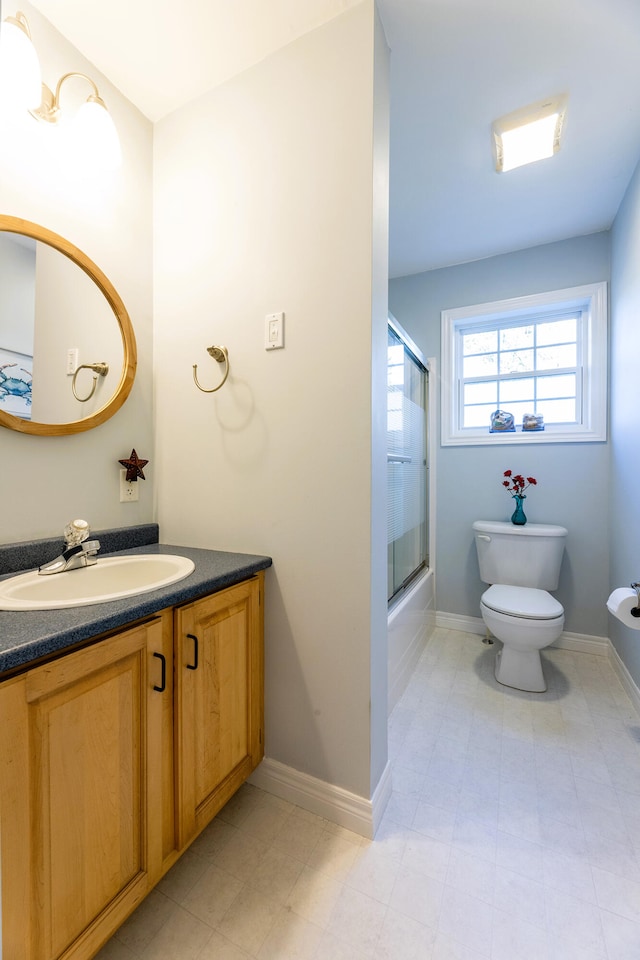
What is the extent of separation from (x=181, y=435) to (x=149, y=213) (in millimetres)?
905

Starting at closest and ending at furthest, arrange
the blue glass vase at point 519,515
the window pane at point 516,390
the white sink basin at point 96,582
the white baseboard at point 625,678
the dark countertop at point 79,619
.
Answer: the dark countertop at point 79,619, the white sink basin at point 96,582, the white baseboard at point 625,678, the blue glass vase at point 519,515, the window pane at point 516,390

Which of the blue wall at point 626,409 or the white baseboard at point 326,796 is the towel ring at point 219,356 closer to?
the white baseboard at point 326,796

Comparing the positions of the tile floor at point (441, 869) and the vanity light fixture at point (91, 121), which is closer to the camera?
Answer: the tile floor at point (441, 869)

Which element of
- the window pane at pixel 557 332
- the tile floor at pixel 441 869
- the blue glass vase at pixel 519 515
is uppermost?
the window pane at pixel 557 332

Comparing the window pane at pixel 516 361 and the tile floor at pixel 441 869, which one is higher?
the window pane at pixel 516 361

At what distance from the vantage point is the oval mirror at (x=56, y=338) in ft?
3.58

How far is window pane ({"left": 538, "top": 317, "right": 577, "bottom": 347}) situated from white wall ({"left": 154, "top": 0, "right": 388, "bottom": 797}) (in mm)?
1722

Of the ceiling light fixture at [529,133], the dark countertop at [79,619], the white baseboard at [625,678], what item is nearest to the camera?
the dark countertop at [79,619]

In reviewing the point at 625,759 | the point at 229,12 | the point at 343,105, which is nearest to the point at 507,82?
the point at 343,105

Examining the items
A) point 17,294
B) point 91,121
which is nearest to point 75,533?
point 17,294

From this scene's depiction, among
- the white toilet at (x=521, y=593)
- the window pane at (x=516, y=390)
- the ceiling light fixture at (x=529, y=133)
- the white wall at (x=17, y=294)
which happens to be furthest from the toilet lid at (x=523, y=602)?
the white wall at (x=17, y=294)

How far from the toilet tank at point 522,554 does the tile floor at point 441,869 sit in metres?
0.78

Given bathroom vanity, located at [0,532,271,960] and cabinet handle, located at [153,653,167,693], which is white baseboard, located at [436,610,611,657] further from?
cabinet handle, located at [153,653,167,693]

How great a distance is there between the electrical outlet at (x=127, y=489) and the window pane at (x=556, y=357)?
2479mm
